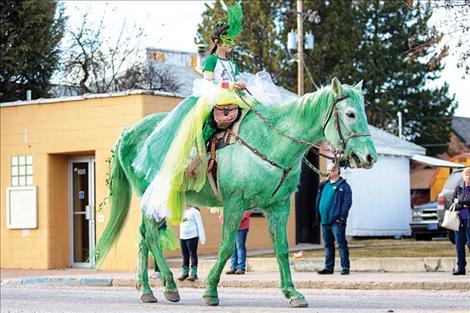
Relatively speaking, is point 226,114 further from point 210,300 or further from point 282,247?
point 210,300

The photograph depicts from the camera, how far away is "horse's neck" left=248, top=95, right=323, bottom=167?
12031mm

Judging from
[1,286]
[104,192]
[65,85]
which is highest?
[65,85]

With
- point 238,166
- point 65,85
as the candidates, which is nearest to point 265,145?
point 238,166

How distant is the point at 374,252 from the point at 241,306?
11508 mm

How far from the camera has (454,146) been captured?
2564 inches

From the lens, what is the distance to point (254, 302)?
13.4 meters

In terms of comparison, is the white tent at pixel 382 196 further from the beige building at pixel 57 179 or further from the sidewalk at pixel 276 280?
the sidewalk at pixel 276 280

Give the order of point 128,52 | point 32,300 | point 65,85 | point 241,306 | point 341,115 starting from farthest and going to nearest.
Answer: point 128,52 < point 65,85 < point 32,300 < point 241,306 < point 341,115

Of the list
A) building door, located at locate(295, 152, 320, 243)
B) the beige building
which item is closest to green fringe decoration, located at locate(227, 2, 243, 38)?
the beige building

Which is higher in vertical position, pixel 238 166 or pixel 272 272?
pixel 238 166

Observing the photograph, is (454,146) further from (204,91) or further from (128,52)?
(204,91)

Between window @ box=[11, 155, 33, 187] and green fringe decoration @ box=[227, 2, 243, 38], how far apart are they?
1288 centimetres

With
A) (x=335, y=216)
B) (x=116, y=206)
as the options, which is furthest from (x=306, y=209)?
(x=116, y=206)

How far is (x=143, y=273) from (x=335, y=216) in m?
6.34
